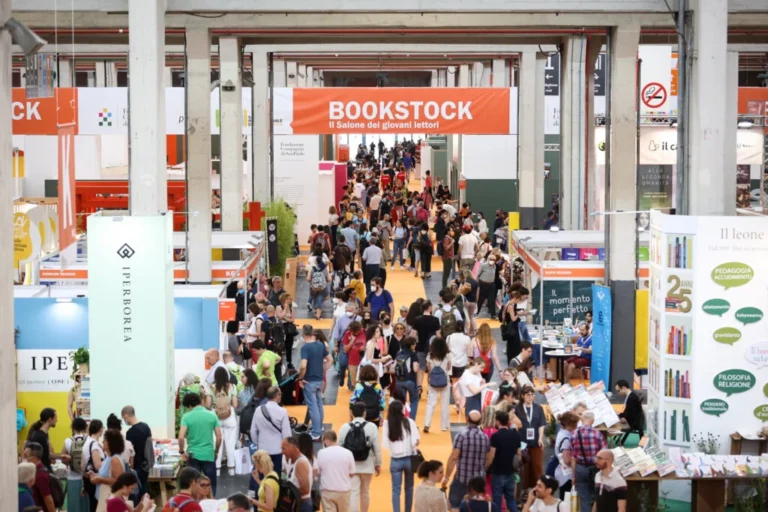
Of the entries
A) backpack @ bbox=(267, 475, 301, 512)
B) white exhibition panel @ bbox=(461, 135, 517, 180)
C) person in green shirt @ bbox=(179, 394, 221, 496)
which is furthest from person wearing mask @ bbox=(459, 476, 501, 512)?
white exhibition panel @ bbox=(461, 135, 517, 180)

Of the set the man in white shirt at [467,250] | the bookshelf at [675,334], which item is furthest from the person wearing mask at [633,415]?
the man in white shirt at [467,250]

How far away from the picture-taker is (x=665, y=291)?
11695 millimetres

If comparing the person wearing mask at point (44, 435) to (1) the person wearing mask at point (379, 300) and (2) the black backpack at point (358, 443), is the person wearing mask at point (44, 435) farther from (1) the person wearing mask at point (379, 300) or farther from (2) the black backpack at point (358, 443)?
(1) the person wearing mask at point (379, 300)

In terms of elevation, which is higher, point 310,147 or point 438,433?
point 310,147

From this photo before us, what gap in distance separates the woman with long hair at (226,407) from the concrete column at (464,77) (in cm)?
2511

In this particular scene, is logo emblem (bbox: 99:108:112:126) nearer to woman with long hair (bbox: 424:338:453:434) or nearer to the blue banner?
the blue banner

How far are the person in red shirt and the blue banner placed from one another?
25.6ft

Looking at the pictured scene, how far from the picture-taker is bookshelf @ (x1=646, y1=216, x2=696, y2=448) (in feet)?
37.9

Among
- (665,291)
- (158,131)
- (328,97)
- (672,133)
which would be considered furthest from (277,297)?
(672,133)

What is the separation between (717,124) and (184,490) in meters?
6.72

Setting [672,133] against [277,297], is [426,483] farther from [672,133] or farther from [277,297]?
[672,133]

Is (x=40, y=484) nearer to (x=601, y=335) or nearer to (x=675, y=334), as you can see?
(x=675, y=334)

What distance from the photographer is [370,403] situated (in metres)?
11.0

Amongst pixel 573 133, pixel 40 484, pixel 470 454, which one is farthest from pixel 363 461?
pixel 573 133
